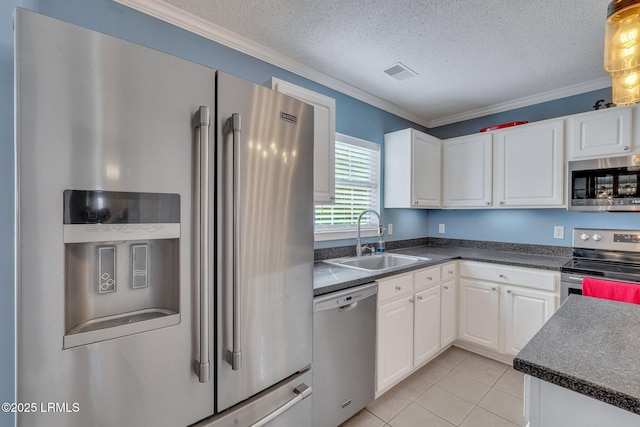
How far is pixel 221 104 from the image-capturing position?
1062 millimetres

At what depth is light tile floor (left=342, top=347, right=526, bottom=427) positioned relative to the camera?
1844 mm

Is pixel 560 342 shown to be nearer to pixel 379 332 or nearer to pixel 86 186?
pixel 379 332

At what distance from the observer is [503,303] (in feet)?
8.07

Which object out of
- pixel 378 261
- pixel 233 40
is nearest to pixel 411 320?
pixel 378 261

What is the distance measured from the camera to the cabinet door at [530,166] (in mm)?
2465

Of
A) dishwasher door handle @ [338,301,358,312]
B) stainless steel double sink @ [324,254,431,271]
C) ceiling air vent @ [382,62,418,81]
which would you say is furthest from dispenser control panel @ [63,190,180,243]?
ceiling air vent @ [382,62,418,81]

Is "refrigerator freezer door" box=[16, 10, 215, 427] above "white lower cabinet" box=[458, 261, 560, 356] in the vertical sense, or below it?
above

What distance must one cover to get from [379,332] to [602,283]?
4.26 feet

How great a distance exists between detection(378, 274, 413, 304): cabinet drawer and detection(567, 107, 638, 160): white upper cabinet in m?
1.81

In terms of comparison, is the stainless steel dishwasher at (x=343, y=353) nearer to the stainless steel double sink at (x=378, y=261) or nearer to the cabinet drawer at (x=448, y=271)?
the stainless steel double sink at (x=378, y=261)

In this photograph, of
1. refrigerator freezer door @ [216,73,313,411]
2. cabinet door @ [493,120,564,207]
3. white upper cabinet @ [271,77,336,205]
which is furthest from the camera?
cabinet door @ [493,120,564,207]

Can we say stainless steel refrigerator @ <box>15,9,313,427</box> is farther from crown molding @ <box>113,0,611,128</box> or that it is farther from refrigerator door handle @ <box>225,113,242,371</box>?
crown molding @ <box>113,0,611,128</box>

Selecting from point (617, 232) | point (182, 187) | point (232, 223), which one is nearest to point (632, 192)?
point (617, 232)

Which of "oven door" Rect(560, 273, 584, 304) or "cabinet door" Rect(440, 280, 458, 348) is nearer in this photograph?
"oven door" Rect(560, 273, 584, 304)
